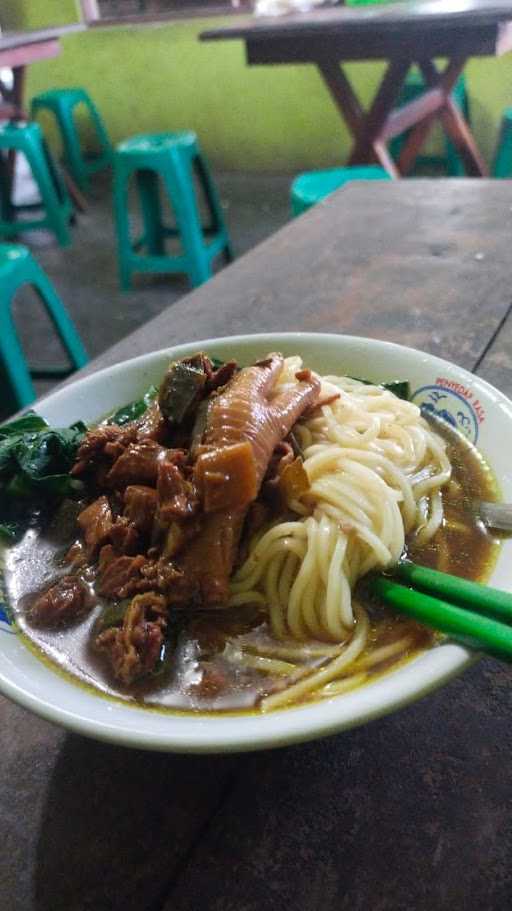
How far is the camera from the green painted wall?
8484mm

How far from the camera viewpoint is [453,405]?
Answer: 1505mm

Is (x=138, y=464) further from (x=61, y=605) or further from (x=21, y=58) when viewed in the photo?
(x=21, y=58)

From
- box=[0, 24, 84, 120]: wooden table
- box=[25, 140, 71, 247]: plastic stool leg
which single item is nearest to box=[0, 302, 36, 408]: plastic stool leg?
box=[25, 140, 71, 247]: plastic stool leg

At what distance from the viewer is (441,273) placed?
2.65 m

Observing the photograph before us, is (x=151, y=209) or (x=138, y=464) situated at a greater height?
(x=138, y=464)

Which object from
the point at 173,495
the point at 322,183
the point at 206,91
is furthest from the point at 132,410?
the point at 206,91

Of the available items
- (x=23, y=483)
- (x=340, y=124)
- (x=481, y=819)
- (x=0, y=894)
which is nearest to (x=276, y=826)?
(x=481, y=819)

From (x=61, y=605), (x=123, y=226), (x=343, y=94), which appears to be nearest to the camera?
(x=61, y=605)

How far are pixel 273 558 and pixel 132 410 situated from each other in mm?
607

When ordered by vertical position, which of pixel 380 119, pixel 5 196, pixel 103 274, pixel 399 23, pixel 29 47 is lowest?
pixel 103 274

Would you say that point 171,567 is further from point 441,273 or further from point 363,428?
point 441,273

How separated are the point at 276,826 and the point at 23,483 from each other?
821mm

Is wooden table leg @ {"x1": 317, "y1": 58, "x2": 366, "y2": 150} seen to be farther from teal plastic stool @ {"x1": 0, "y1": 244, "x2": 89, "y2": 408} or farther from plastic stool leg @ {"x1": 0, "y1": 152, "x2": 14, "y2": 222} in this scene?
plastic stool leg @ {"x1": 0, "y1": 152, "x2": 14, "y2": 222}

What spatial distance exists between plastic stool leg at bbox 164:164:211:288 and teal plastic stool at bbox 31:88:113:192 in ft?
13.6
